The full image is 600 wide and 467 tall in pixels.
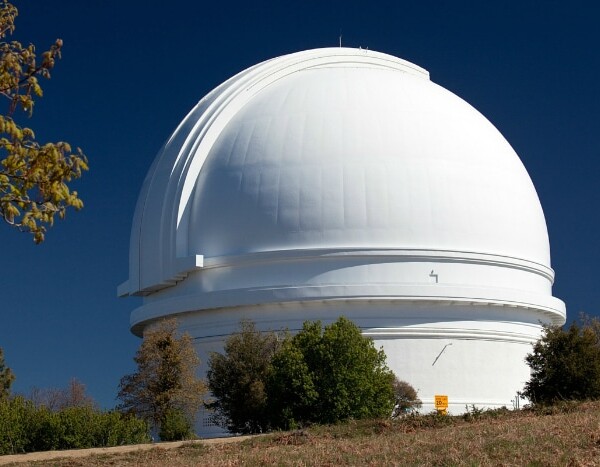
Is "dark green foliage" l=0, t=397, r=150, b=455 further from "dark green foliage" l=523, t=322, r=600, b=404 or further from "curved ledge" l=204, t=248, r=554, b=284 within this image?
"dark green foliage" l=523, t=322, r=600, b=404

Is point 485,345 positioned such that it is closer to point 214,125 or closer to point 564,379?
point 564,379

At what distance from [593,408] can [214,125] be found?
2217 cm

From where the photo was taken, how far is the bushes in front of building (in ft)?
92.3

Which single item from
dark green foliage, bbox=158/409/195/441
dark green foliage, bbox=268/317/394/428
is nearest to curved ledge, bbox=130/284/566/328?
dark green foliage, bbox=268/317/394/428

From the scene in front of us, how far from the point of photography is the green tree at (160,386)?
30.6 meters

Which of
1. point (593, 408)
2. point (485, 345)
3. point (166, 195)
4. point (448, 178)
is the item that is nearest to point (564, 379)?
point (593, 408)

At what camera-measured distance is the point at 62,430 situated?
82.0ft

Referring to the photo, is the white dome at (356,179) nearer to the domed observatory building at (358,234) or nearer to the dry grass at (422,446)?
the domed observatory building at (358,234)

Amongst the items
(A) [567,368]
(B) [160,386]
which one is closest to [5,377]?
(B) [160,386]

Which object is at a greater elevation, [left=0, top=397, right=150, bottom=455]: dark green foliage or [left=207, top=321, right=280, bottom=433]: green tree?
[left=207, top=321, right=280, bottom=433]: green tree

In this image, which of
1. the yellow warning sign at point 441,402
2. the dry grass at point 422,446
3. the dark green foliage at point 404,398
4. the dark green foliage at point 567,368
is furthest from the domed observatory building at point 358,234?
the dry grass at point 422,446

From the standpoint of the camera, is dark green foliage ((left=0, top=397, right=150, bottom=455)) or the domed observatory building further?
the domed observatory building

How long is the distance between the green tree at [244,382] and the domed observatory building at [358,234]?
4.25 m

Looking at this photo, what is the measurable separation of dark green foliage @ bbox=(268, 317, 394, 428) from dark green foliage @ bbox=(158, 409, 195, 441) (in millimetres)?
2598
